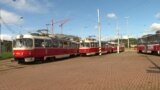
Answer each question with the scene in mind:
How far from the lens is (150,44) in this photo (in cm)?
4512

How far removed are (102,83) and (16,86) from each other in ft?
12.3

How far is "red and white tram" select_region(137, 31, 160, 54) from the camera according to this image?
4111 cm

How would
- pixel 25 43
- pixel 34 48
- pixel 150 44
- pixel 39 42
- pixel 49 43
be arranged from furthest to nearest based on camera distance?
pixel 150 44, pixel 49 43, pixel 39 42, pixel 34 48, pixel 25 43

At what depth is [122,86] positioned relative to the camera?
11.9 m

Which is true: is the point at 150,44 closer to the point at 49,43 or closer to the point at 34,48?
the point at 49,43

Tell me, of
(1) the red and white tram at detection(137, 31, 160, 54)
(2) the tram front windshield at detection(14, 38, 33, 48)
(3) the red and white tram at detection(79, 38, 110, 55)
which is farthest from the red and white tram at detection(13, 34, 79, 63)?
(1) the red and white tram at detection(137, 31, 160, 54)

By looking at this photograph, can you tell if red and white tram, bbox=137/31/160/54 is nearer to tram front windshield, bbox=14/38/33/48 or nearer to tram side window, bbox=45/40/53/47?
tram side window, bbox=45/40/53/47

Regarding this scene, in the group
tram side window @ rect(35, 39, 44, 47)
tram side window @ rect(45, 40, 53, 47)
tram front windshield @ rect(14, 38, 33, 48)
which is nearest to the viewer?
tram front windshield @ rect(14, 38, 33, 48)

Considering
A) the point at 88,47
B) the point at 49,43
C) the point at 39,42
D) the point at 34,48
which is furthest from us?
the point at 88,47

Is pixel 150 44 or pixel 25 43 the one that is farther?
pixel 150 44

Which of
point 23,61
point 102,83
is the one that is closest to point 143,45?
point 23,61

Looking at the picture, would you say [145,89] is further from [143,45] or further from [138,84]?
[143,45]

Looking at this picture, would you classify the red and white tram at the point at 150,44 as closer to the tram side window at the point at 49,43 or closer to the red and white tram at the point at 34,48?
the red and white tram at the point at 34,48

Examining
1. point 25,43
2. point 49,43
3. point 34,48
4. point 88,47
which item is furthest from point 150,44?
point 25,43
